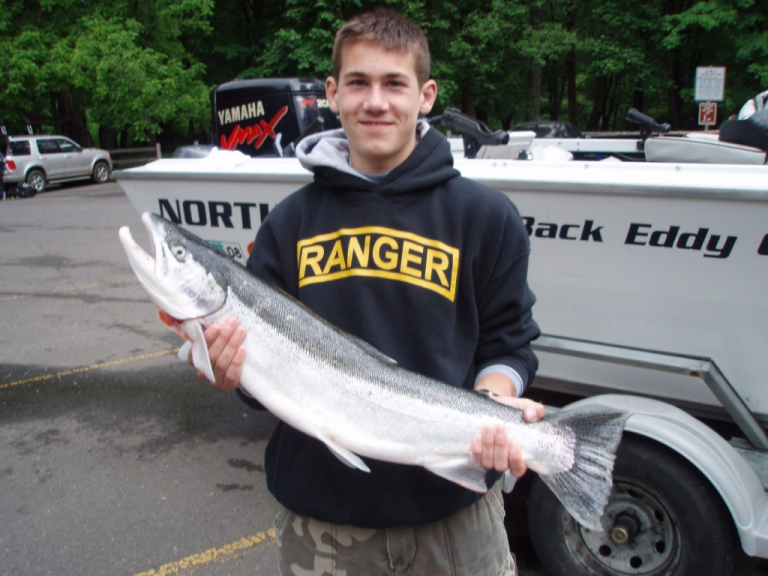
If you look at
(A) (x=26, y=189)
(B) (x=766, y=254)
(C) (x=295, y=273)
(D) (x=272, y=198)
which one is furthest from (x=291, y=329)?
(A) (x=26, y=189)

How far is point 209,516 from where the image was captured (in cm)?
378

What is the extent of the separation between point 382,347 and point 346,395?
0.18 meters

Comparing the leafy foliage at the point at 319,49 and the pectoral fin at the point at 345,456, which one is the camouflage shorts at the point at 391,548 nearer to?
the pectoral fin at the point at 345,456

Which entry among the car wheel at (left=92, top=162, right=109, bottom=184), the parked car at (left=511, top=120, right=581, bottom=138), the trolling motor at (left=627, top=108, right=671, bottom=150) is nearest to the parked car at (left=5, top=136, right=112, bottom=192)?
Answer: the car wheel at (left=92, top=162, right=109, bottom=184)

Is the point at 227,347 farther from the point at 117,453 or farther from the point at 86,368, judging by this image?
Result: the point at 86,368

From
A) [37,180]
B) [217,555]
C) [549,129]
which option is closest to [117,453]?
[217,555]

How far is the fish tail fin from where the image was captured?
171 cm

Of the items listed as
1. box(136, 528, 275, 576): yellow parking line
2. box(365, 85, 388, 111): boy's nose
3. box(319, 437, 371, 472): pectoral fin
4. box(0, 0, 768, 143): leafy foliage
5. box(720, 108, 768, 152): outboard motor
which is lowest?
box(136, 528, 275, 576): yellow parking line

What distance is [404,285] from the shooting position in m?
1.79

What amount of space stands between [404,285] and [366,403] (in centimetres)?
34

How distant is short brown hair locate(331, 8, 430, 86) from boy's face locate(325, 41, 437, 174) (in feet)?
0.06

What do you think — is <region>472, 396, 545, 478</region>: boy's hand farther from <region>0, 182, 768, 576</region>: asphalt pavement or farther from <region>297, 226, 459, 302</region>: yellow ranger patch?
<region>0, 182, 768, 576</region>: asphalt pavement

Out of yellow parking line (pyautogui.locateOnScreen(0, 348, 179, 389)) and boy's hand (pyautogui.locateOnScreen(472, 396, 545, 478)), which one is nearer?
boy's hand (pyautogui.locateOnScreen(472, 396, 545, 478))

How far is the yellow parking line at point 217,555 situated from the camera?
Result: 331cm
